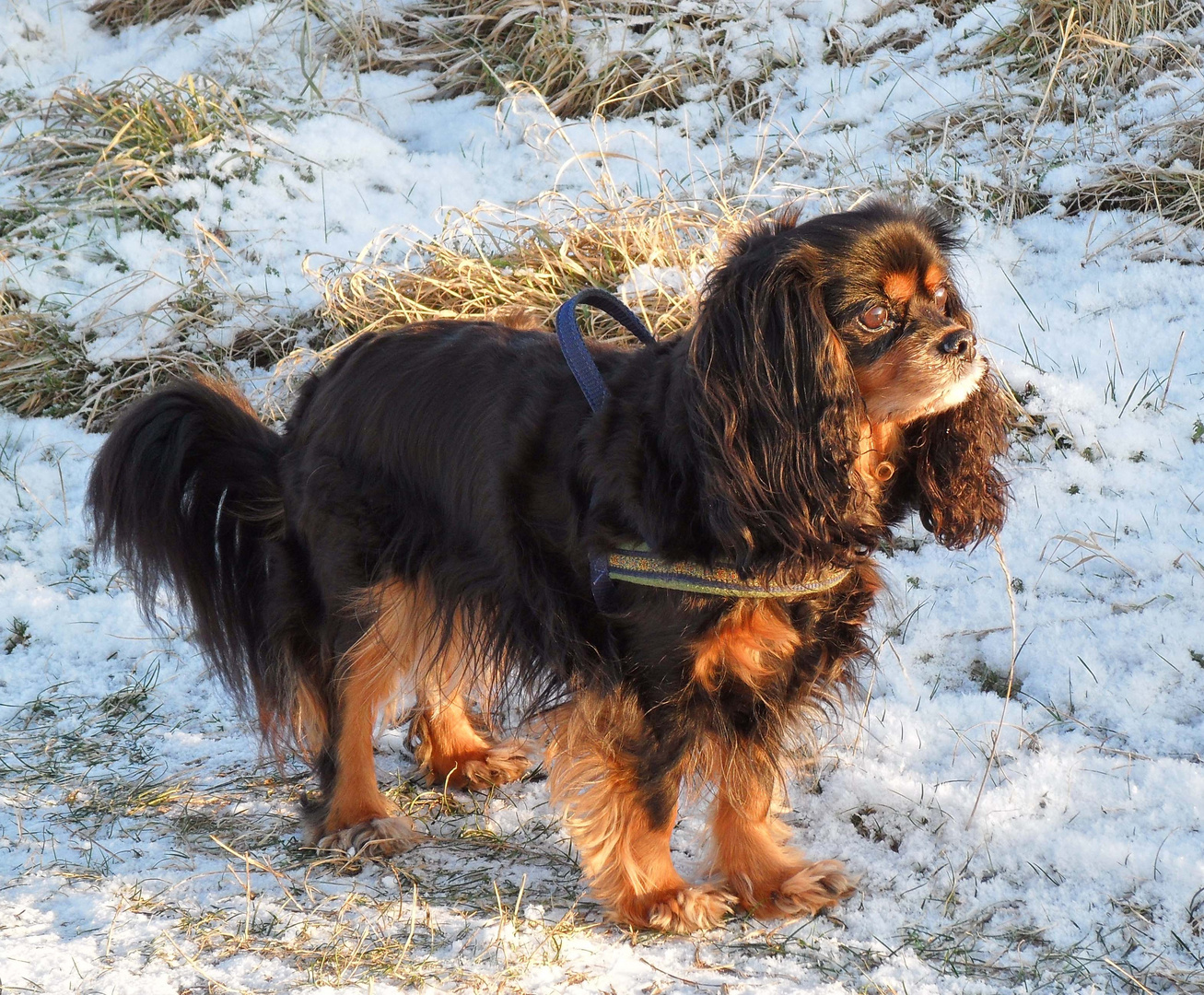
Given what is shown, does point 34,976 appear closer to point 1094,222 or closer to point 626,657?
point 626,657

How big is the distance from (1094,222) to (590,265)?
198 centimetres

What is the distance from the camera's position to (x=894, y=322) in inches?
92.4

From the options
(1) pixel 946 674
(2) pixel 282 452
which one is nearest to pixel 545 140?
(2) pixel 282 452

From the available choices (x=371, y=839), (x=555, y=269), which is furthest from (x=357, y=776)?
(x=555, y=269)

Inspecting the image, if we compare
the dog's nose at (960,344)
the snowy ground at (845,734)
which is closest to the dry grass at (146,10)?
the snowy ground at (845,734)

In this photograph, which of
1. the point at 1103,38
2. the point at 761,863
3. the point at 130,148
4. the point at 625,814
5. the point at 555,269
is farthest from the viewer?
the point at 130,148

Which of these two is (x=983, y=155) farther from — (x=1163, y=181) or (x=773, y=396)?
(x=773, y=396)

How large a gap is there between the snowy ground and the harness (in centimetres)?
78

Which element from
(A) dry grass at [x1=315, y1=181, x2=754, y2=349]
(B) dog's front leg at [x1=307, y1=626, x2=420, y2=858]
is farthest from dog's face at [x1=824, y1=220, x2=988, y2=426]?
(A) dry grass at [x1=315, y1=181, x2=754, y2=349]

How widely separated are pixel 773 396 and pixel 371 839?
1.59 meters

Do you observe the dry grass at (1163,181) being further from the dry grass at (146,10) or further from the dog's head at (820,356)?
the dry grass at (146,10)

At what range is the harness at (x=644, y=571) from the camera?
237 centimetres

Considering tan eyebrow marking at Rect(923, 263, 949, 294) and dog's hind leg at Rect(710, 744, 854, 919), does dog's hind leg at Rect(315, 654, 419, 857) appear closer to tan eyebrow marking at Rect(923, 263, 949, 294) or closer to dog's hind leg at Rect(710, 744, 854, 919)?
dog's hind leg at Rect(710, 744, 854, 919)

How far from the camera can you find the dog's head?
89.7 inches
